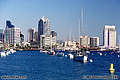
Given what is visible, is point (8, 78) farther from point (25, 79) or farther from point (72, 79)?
point (72, 79)

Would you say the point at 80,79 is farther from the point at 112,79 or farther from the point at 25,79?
the point at 25,79

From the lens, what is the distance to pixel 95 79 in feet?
140

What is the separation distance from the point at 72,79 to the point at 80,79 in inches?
45.9

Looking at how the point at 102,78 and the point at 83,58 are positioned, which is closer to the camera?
the point at 102,78

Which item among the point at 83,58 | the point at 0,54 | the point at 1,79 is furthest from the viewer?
the point at 0,54

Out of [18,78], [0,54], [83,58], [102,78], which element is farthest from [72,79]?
[0,54]

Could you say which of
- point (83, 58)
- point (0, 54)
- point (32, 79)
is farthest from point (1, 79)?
point (0, 54)

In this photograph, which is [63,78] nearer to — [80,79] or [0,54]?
[80,79]

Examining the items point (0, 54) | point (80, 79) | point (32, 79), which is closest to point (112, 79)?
point (80, 79)

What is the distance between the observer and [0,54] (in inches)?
4601

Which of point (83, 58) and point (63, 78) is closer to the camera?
point (63, 78)

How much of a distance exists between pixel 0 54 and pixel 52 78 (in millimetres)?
77062

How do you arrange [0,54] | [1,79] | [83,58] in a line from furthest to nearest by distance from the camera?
[0,54] < [83,58] < [1,79]

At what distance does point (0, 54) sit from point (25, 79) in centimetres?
7727
